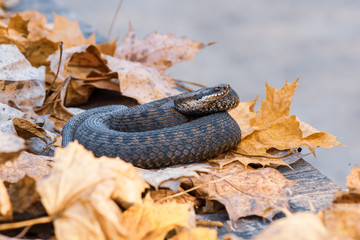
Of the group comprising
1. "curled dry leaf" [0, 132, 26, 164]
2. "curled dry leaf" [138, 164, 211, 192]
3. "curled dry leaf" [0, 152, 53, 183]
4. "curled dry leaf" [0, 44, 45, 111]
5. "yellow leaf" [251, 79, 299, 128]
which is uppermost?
"yellow leaf" [251, 79, 299, 128]

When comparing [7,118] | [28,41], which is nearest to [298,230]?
[7,118]

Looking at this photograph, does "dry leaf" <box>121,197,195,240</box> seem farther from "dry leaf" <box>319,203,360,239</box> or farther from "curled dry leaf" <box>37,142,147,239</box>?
"dry leaf" <box>319,203,360,239</box>

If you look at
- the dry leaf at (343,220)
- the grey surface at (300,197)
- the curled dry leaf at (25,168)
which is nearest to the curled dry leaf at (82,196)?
the curled dry leaf at (25,168)

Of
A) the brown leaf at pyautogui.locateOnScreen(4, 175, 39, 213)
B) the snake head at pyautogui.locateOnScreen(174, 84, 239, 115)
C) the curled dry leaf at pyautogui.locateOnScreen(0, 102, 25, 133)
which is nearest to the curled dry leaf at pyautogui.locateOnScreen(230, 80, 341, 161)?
the snake head at pyautogui.locateOnScreen(174, 84, 239, 115)

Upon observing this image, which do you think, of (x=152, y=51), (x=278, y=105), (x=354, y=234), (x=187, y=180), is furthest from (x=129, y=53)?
(x=354, y=234)

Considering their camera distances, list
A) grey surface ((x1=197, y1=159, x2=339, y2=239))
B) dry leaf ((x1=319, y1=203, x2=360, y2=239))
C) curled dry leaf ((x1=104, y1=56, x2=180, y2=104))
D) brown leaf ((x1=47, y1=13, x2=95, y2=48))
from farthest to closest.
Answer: brown leaf ((x1=47, y1=13, x2=95, y2=48)) < curled dry leaf ((x1=104, y1=56, x2=180, y2=104)) < grey surface ((x1=197, y1=159, x2=339, y2=239)) < dry leaf ((x1=319, y1=203, x2=360, y2=239))

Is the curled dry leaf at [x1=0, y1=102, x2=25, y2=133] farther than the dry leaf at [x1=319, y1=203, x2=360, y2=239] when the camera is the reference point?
Yes

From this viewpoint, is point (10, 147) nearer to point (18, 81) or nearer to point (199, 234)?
point (199, 234)
